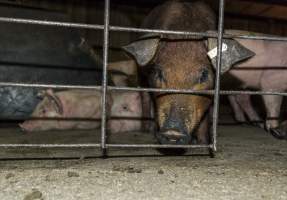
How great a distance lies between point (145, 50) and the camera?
14.9 ft

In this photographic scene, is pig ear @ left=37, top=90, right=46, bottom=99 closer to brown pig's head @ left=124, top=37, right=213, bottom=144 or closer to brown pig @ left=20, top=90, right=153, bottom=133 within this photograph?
brown pig @ left=20, top=90, right=153, bottom=133

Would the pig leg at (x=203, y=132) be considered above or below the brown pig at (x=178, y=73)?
below

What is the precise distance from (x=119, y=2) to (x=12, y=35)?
107 inches

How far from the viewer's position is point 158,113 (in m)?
4.36

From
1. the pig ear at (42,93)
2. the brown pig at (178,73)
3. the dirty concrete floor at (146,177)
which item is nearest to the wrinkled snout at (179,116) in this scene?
the brown pig at (178,73)

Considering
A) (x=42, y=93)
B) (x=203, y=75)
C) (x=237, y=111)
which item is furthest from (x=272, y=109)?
(x=42, y=93)

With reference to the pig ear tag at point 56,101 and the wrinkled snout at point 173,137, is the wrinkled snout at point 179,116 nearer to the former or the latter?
the wrinkled snout at point 173,137

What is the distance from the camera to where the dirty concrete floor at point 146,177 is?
99.7 inches

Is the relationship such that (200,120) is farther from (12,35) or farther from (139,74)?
(12,35)

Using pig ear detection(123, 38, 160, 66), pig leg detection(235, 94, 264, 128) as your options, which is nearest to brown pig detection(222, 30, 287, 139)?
pig leg detection(235, 94, 264, 128)

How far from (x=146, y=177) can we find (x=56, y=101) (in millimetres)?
3103

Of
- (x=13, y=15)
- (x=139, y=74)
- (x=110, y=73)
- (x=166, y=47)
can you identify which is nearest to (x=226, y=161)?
(x=166, y=47)

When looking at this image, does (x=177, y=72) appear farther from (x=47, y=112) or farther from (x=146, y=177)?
(x=47, y=112)

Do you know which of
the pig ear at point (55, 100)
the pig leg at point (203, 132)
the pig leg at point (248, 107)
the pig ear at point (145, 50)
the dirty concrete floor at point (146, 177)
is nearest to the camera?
the dirty concrete floor at point (146, 177)
